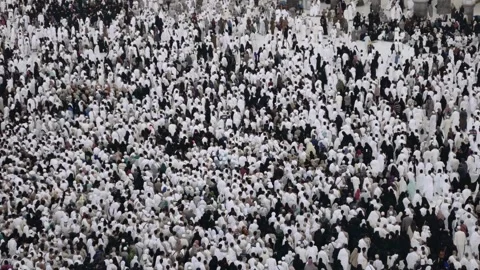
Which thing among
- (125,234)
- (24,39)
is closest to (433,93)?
(125,234)

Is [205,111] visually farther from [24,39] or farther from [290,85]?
[24,39]

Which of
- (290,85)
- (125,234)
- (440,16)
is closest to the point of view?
(125,234)

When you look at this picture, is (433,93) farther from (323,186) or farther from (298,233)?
(298,233)

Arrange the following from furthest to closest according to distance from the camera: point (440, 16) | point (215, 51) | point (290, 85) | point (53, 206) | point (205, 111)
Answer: point (440, 16) < point (215, 51) < point (290, 85) < point (205, 111) < point (53, 206)

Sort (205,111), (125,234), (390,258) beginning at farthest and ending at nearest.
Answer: (205,111) < (125,234) < (390,258)

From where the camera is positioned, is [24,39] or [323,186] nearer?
[323,186]

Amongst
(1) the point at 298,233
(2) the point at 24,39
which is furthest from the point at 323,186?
(2) the point at 24,39

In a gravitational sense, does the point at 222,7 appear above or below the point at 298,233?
above
